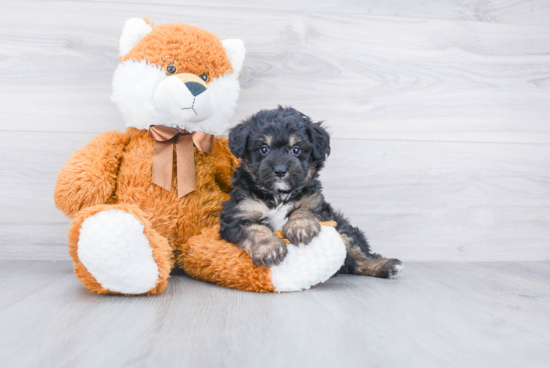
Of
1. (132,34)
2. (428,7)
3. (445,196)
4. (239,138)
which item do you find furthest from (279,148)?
(428,7)

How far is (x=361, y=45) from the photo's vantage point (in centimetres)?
235

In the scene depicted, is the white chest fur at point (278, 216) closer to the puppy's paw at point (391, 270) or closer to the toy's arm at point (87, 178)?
the puppy's paw at point (391, 270)

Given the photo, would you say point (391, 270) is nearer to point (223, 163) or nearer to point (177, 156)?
point (223, 163)

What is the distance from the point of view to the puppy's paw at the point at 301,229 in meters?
1.58

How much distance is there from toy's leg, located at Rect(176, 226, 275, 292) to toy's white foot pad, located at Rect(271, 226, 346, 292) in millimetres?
50

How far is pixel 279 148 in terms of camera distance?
169 cm

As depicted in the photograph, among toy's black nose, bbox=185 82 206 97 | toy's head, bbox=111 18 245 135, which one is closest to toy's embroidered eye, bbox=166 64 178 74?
toy's head, bbox=111 18 245 135

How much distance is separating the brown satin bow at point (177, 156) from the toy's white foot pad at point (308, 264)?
56 centimetres

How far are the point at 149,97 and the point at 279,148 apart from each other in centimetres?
60

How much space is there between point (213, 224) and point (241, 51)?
2.74 feet

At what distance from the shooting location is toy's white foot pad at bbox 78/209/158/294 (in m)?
1.40

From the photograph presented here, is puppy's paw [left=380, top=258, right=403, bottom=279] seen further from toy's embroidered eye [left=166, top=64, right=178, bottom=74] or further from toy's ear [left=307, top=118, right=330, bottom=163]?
toy's embroidered eye [left=166, top=64, right=178, bottom=74]

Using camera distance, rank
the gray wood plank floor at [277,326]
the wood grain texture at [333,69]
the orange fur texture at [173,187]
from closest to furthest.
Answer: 1. the gray wood plank floor at [277,326]
2. the orange fur texture at [173,187]
3. the wood grain texture at [333,69]

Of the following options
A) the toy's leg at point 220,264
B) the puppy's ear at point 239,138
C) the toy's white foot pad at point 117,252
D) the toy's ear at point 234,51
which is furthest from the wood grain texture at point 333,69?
the toy's white foot pad at point 117,252
